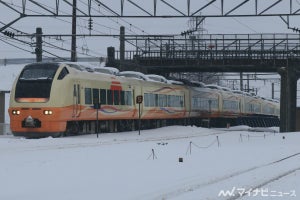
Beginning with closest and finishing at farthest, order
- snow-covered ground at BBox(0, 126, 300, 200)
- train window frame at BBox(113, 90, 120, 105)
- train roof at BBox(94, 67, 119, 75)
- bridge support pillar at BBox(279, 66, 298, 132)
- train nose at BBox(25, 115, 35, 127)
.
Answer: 1. snow-covered ground at BBox(0, 126, 300, 200)
2. train nose at BBox(25, 115, 35, 127)
3. train roof at BBox(94, 67, 119, 75)
4. train window frame at BBox(113, 90, 120, 105)
5. bridge support pillar at BBox(279, 66, 298, 132)

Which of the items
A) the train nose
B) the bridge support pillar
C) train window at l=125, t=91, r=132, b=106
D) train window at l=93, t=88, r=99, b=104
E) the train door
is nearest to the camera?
the train nose

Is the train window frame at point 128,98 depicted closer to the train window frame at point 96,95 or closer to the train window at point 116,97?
the train window at point 116,97

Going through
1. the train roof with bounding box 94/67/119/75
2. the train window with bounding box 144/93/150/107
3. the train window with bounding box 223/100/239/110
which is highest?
the train roof with bounding box 94/67/119/75

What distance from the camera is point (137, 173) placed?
1523 cm

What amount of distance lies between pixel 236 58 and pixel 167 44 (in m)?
5.69

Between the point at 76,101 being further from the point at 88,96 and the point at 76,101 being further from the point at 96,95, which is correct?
the point at 96,95

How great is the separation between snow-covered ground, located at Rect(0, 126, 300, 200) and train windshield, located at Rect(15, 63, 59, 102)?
4.07 metres

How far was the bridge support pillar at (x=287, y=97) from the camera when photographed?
49469 mm

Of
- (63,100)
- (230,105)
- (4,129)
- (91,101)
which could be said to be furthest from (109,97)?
(230,105)

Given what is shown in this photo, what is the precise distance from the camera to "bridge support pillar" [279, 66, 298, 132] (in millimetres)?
49469

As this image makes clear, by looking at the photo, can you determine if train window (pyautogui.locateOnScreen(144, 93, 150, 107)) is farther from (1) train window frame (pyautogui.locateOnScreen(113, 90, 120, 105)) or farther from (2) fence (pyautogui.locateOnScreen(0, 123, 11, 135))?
(2) fence (pyautogui.locateOnScreen(0, 123, 11, 135))

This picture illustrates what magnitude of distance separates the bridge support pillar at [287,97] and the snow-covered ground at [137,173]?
27.0 m

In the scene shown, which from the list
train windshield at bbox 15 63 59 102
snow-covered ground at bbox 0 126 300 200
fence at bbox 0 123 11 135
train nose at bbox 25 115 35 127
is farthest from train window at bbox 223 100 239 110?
snow-covered ground at bbox 0 126 300 200

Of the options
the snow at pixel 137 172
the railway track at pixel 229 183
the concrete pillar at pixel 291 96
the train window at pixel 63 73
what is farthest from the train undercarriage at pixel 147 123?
the railway track at pixel 229 183
